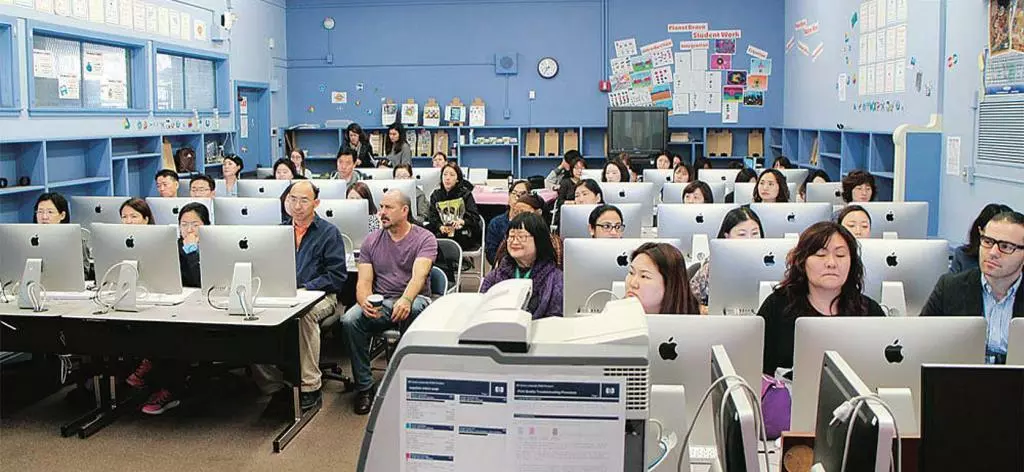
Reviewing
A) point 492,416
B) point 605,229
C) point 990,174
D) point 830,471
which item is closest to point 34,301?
point 605,229

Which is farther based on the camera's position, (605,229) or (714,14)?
(714,14)

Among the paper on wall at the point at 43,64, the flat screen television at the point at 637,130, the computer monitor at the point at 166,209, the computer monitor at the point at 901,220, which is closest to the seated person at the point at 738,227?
the computer monitor at the point at 901,220

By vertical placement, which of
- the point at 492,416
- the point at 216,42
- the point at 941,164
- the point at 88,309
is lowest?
the point at 88,309

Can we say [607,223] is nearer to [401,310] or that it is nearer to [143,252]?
[401,310]

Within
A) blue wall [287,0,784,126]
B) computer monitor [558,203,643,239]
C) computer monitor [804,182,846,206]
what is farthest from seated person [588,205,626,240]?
blue wall [287,0,784,126]

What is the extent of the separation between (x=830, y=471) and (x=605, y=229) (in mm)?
3316

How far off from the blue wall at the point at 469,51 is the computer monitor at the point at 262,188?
228 inches

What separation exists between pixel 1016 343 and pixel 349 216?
416cm

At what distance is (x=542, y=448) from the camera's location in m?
1.48

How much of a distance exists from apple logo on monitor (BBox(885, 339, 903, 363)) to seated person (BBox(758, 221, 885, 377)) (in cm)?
89

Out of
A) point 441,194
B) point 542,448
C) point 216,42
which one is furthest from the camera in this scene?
point 216,42

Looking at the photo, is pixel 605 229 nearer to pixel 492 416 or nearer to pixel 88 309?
pixel 88 309

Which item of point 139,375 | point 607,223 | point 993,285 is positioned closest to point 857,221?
point 993,285

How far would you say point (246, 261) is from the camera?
4336 millimetres
